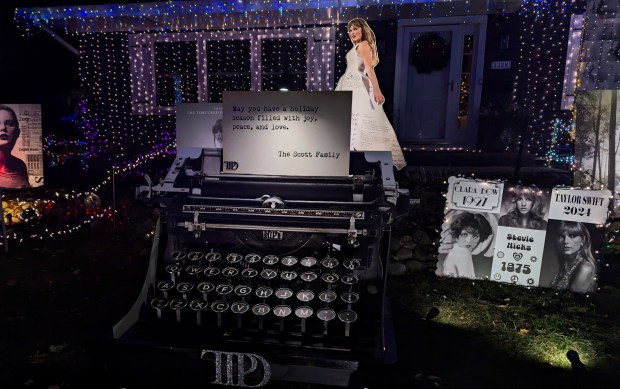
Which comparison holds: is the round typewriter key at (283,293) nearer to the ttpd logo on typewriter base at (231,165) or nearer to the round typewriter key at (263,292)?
the round typewriter key at (263,292)

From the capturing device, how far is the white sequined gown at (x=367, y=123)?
7.01 meters

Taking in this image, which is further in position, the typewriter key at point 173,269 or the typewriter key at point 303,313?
the typewriter key at point 173,269

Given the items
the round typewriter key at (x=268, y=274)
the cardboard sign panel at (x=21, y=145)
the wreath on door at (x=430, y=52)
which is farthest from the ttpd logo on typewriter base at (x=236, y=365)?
the wreath on door at (x=430, y=52)

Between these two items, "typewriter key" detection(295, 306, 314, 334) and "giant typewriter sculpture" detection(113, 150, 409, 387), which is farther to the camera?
"typewriter key" detection(295, 306, 314, 334)

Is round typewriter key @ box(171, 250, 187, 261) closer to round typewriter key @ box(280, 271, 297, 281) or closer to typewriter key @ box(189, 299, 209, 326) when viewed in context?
typewriter key @ box(189, 299, 209, 326)

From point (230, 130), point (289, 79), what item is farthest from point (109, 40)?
point (230, 130)

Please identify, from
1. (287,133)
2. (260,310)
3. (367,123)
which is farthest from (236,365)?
(367,123)

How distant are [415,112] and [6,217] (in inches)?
306

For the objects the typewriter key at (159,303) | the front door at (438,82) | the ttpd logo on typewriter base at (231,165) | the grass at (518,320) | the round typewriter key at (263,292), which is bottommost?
the grass at (518,320)

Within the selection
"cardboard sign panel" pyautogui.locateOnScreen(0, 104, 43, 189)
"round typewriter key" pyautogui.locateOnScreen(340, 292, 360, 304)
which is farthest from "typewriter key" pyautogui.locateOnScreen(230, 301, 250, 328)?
"cardboard sign panel" pyautogui.locateOnScreen(0, 104, 43, 189)

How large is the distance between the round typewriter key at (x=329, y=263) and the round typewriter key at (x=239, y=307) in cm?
62

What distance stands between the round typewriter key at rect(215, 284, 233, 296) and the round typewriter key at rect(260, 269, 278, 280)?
0.26 meters

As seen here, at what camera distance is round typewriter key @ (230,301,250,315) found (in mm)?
3084

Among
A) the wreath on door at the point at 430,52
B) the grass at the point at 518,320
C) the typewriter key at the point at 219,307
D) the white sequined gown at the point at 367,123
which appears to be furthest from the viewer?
the wreath on door at the point at 430,52
